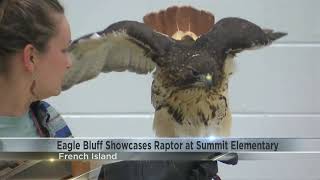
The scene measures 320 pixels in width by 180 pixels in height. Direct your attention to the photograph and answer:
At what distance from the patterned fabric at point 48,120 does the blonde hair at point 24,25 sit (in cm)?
→ 20

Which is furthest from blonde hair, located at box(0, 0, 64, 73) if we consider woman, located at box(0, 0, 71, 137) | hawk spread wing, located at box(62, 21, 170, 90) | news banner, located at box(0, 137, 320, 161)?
news banner, located at box(0, 137, 320, 161)

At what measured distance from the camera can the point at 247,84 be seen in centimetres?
199

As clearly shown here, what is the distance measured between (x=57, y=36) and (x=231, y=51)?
690mm

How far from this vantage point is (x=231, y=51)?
6.54 ft

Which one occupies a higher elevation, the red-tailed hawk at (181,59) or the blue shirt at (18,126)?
the red-tailed hawk at (181,59)

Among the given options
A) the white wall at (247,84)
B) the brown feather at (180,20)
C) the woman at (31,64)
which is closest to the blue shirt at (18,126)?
the woman at (31,64)

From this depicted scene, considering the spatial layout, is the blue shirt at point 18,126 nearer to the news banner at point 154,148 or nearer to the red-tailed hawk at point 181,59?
the news banner at point 154,148

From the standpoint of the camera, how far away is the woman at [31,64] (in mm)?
1874

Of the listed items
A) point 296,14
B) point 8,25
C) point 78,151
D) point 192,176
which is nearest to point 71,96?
point 78,151

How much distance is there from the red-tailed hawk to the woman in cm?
7

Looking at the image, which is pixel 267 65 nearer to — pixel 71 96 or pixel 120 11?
pixel 120 11

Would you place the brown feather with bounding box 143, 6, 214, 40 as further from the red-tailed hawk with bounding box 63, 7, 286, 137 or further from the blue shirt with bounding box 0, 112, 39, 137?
A: the blue shirt with bounding box 0, 112, 39, 137

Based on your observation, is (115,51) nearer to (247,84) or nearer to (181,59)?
(181,59)

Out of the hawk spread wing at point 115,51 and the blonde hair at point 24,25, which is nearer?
the blonde hair at point 24,25
